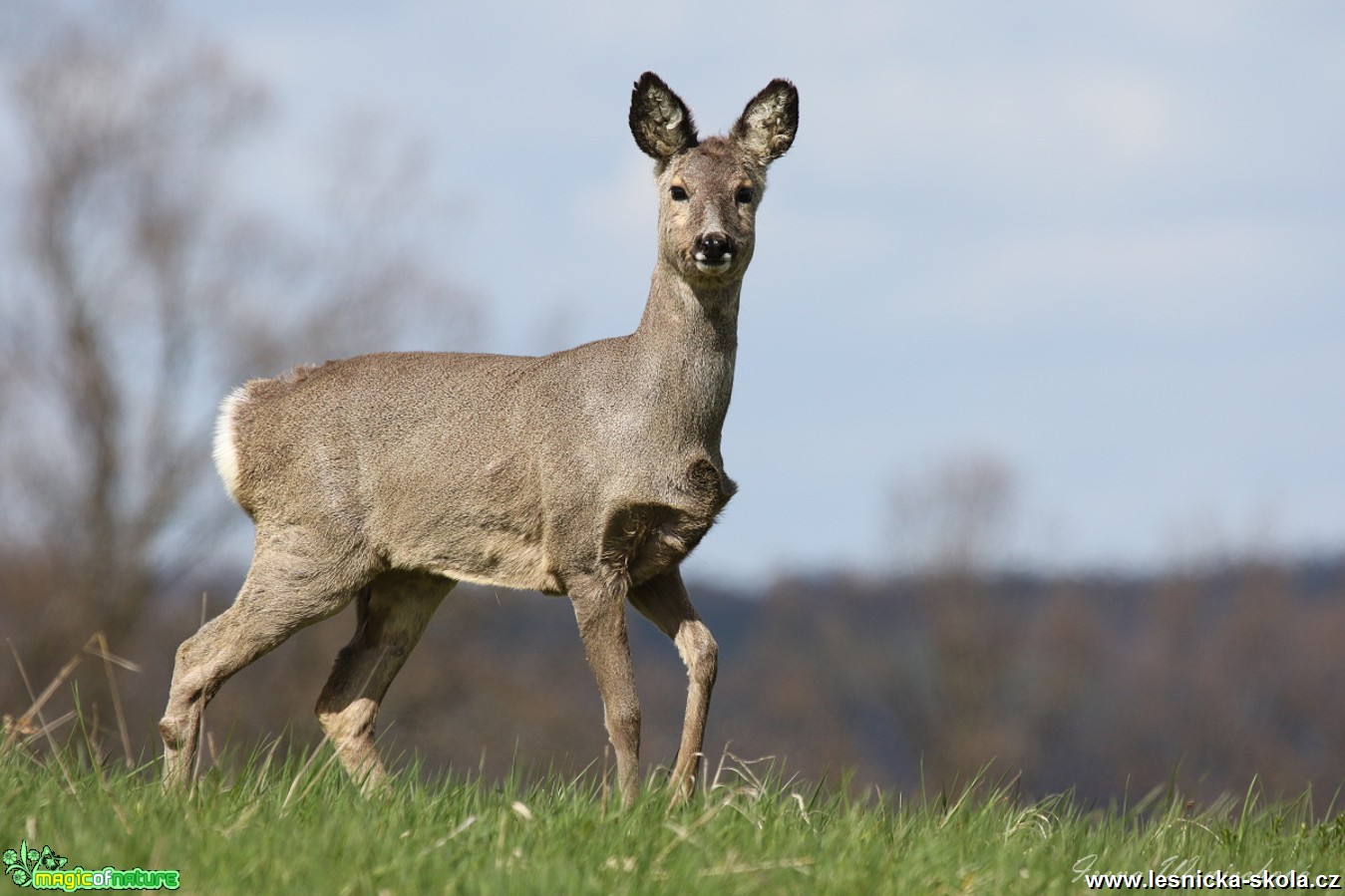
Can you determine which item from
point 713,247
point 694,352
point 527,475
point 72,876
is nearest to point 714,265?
point 713,247

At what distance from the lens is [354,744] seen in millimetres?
7188

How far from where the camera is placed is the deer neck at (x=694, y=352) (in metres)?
6.62

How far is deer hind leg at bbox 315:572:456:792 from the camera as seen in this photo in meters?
7.20

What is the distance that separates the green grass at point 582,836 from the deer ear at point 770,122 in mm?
2653

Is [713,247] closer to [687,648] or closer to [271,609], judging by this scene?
[687,648]

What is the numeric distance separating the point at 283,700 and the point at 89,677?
3867 millimetres

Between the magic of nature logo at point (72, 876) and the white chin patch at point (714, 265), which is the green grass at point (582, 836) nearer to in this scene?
the magic of nature logo at point (72, 876)

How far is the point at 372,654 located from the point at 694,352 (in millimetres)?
2046

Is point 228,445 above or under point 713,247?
→ under

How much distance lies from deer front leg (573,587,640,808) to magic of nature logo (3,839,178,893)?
243 centimetres

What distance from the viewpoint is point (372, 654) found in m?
7.32

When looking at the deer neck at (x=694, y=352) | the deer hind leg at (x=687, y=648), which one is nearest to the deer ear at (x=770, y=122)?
the deer neck at (x=694, y=352)

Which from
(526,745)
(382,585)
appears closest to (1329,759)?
(526,745)

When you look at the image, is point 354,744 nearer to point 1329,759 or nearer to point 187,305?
point 187,305
